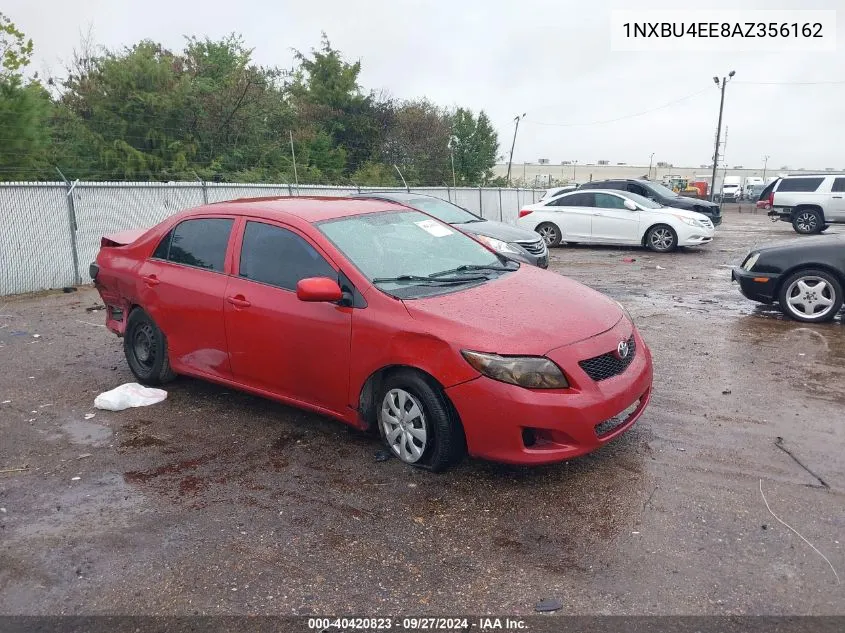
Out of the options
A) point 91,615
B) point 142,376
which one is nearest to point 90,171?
point 142,376

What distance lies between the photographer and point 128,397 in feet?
17.8

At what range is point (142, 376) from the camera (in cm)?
578

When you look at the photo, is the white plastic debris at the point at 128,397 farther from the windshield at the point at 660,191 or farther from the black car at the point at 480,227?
the windshield at the point at 660,191

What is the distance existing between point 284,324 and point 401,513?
1551 millimetres

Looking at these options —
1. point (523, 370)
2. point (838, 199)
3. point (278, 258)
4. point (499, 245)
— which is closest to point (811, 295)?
point (499, 245)

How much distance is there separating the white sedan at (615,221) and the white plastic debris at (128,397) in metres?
13.0

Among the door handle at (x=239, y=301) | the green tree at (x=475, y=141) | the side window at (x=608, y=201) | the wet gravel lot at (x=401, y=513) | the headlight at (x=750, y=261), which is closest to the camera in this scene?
the wet gravel lot at (x=401, y=513)

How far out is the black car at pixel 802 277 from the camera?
25.3ft

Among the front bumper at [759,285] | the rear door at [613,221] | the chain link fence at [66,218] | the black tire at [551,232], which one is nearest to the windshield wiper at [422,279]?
the front bumper at [759,285]

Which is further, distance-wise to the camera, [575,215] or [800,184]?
[800,184]

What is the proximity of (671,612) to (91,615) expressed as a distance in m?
2.44

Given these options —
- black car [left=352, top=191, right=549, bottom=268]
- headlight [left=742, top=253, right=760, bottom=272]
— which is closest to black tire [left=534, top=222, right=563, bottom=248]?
black car [left=352, top=191, right=549, bottom=268]

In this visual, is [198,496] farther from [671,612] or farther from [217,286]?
[671,612]

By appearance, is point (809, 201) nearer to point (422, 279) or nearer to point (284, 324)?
point (422, 279)
